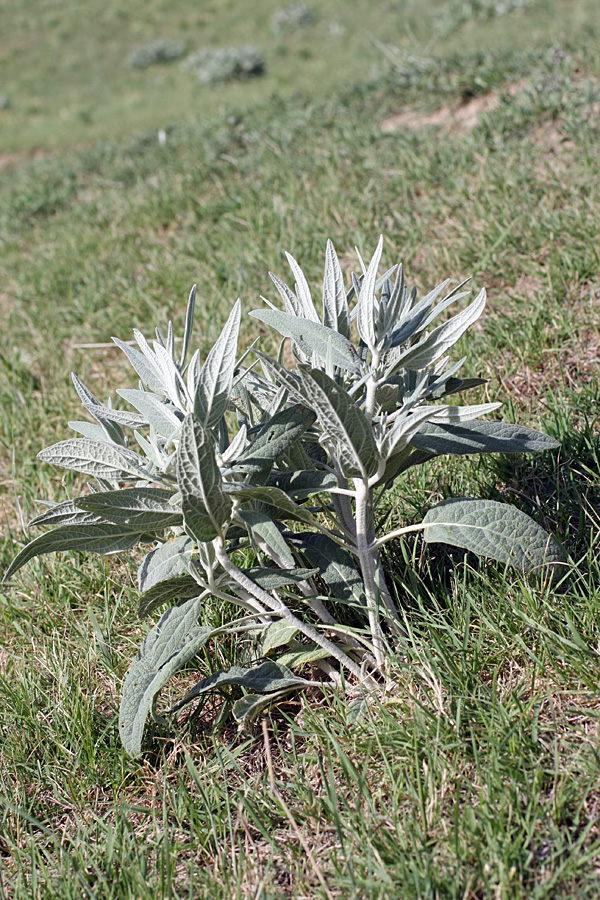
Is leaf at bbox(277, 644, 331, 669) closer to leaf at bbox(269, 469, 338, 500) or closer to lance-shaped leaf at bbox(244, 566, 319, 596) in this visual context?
lance-shaped leaf at bbox(244, 566, 319, 596)

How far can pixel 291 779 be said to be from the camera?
5.68ft

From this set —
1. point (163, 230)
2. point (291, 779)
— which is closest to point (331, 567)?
point (291, 779)

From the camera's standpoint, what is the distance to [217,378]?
5.16 ft

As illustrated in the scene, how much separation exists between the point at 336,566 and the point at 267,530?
35 centimetres

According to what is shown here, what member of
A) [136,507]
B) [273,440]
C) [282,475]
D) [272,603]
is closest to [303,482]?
[282,475]

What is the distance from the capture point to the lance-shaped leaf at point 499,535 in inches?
61.6

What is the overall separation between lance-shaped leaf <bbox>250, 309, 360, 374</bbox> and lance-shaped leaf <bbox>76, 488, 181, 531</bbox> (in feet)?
1.47

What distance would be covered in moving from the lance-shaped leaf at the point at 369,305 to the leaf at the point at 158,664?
710 millimetres

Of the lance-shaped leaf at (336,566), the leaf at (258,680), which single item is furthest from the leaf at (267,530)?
the leaf at (258,680)

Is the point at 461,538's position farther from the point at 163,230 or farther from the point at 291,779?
the point at 163,230

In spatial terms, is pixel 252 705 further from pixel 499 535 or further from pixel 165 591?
pixel 499 535

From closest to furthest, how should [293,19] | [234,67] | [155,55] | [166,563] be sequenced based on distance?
[166,563] < [234,67] < [293,19] < [155,55]

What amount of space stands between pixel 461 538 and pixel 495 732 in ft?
1.35

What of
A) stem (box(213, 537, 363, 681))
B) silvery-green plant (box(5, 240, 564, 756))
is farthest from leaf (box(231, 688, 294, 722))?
stem (box(213, 537, 363, 681))
